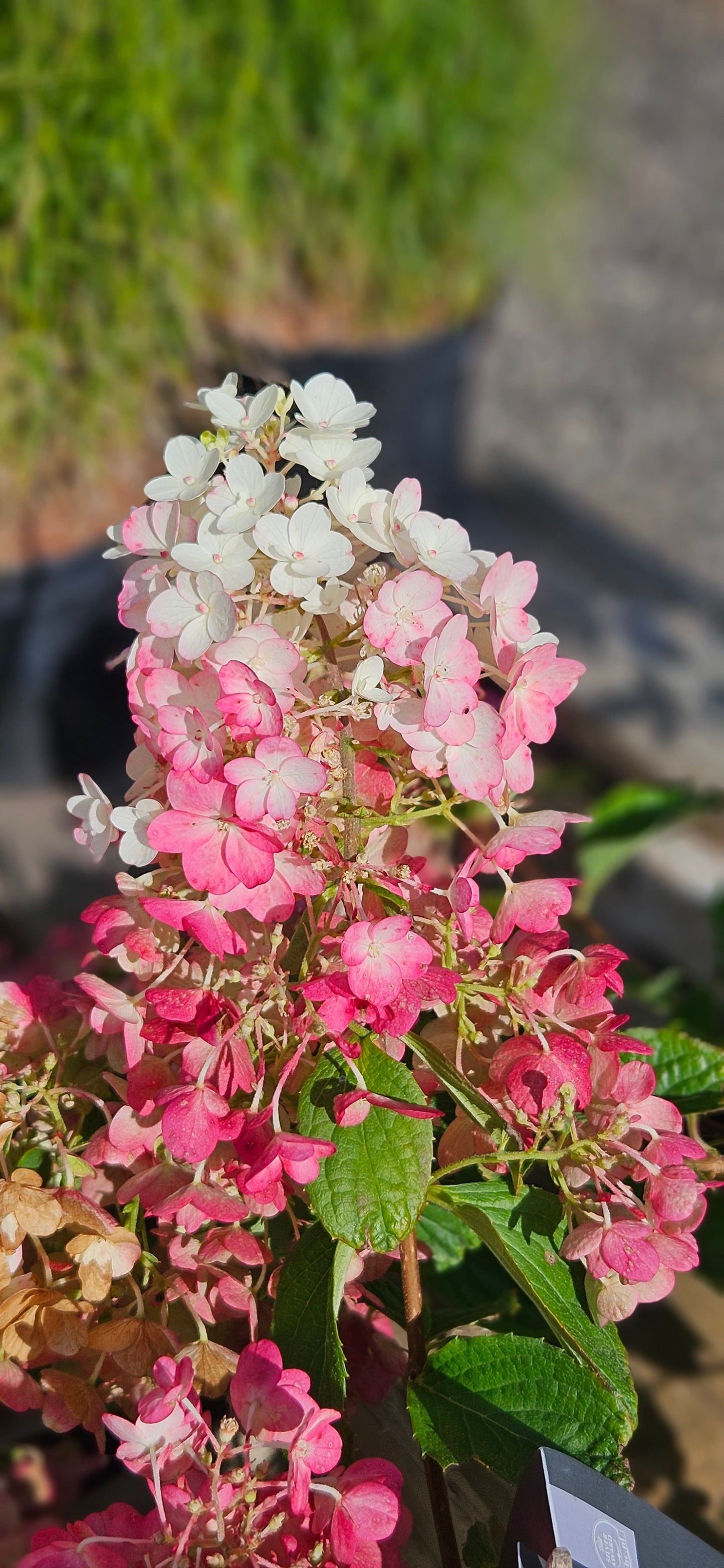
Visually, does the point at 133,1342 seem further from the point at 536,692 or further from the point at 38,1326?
the point at 536,692

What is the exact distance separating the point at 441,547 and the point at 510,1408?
1.21 ft

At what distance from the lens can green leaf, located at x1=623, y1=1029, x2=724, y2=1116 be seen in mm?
653

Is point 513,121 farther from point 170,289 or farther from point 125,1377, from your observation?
point 125,1377

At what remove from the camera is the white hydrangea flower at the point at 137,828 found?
466 millimetres

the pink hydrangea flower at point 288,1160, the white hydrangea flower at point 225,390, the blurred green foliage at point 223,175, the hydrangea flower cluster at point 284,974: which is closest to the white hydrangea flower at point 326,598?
the hydrangea flower cluster at point 284,974

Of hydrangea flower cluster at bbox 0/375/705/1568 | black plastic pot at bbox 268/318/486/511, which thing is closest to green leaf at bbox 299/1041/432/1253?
hydrangea flower cluster at bbox 0/375/705/1568

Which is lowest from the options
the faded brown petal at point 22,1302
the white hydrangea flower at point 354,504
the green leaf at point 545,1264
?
the faded brown petal at point 22,1302

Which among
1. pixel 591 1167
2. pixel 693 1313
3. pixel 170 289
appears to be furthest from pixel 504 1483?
pixel 170 289

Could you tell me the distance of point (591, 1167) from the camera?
47cm

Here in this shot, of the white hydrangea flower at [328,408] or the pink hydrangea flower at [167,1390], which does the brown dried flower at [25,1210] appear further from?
the white hydrangea flower at [328,408]

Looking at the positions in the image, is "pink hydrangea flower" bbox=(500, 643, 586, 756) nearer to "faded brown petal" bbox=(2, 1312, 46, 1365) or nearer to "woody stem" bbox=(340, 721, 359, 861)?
"woody stem" bbox=(340, 721, 359, 861)

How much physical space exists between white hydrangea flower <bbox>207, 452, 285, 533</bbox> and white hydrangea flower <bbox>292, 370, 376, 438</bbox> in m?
0.04

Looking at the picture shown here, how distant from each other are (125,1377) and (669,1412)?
0.56 metres

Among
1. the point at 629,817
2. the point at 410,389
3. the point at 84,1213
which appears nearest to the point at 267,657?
the point at 84,1213
